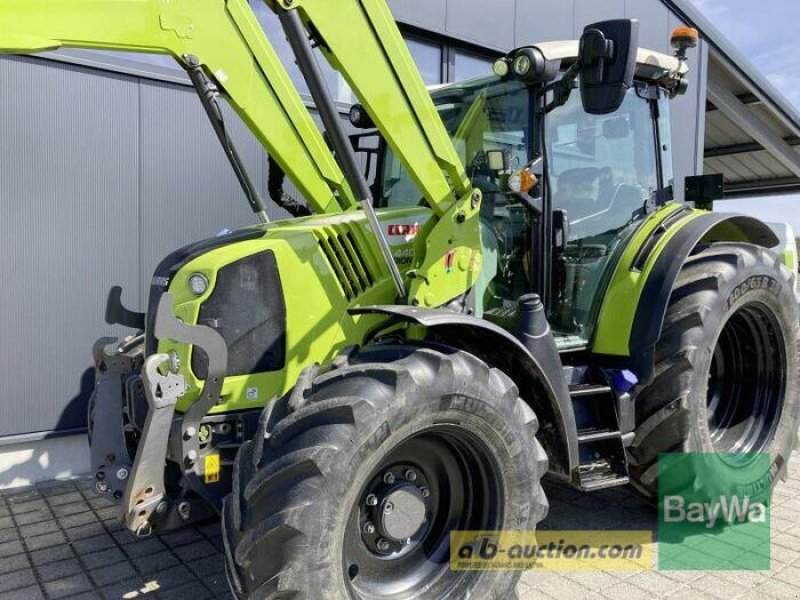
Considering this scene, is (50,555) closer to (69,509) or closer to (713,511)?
(69,509)

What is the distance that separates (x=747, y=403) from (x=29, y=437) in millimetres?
4868

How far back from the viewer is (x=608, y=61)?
2.97 metres

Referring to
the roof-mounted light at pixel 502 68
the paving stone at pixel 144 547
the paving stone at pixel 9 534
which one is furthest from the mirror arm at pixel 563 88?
the paving stone at pixel 9 534

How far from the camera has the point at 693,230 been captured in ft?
12.8

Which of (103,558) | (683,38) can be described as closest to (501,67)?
(683,38)

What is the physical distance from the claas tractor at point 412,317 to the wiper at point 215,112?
0.05 feet

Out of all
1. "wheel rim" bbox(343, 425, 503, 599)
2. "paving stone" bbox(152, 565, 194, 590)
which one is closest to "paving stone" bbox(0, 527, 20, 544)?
"paving stone" bbox(152, 565, 194, 590)

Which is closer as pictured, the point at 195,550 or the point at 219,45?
the point at 219,45

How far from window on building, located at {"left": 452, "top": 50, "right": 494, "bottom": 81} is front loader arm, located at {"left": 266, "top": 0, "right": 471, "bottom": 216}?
4.62 metres

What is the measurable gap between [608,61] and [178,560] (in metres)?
3.25

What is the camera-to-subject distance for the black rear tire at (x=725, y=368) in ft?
12.1

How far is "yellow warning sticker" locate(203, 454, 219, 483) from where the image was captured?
111 inches

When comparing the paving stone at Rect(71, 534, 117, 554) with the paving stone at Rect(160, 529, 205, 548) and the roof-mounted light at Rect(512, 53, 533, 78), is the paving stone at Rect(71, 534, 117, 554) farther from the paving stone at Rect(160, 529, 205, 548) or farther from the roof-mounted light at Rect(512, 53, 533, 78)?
the roof-mounted light at Rect(512, 53, 533, 78)

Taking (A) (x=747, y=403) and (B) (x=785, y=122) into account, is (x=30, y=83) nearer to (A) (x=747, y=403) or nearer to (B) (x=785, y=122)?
(A) (x=747, y=403)
